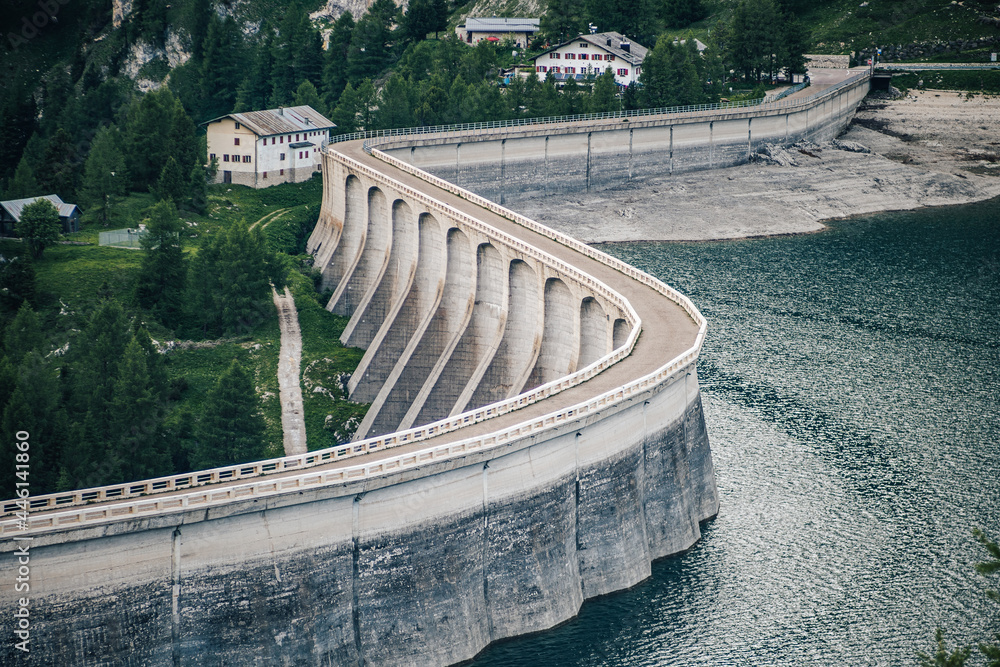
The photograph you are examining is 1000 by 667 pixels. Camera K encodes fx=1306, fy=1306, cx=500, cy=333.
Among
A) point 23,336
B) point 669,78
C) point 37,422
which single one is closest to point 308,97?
point 669,78

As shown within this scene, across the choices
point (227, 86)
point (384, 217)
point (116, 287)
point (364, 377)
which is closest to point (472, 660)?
point (364, 377)

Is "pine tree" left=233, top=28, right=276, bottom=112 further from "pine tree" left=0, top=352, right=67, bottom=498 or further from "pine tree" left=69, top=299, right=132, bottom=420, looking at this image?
"pine tree" left=0, top=352, right=67, bottom=498

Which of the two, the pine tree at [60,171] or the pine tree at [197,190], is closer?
the pine tree at [60,171]

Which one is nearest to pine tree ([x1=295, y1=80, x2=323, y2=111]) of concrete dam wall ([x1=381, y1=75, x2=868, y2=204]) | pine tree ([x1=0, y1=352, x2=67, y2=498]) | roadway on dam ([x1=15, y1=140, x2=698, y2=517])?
concrete dam wall ([x1=381, y1=75, x2=868, y2=204])

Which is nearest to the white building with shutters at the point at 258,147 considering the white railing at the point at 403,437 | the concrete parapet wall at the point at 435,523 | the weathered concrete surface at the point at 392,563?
the white railing at the point at 403,437

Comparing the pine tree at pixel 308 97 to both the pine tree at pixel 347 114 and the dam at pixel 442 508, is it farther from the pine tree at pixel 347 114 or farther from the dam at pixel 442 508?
the dam at pixel 442 508

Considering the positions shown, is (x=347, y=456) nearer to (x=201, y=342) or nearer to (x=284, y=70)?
(x=201, y=342)

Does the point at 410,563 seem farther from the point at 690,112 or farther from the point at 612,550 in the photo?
the point at 690,112
